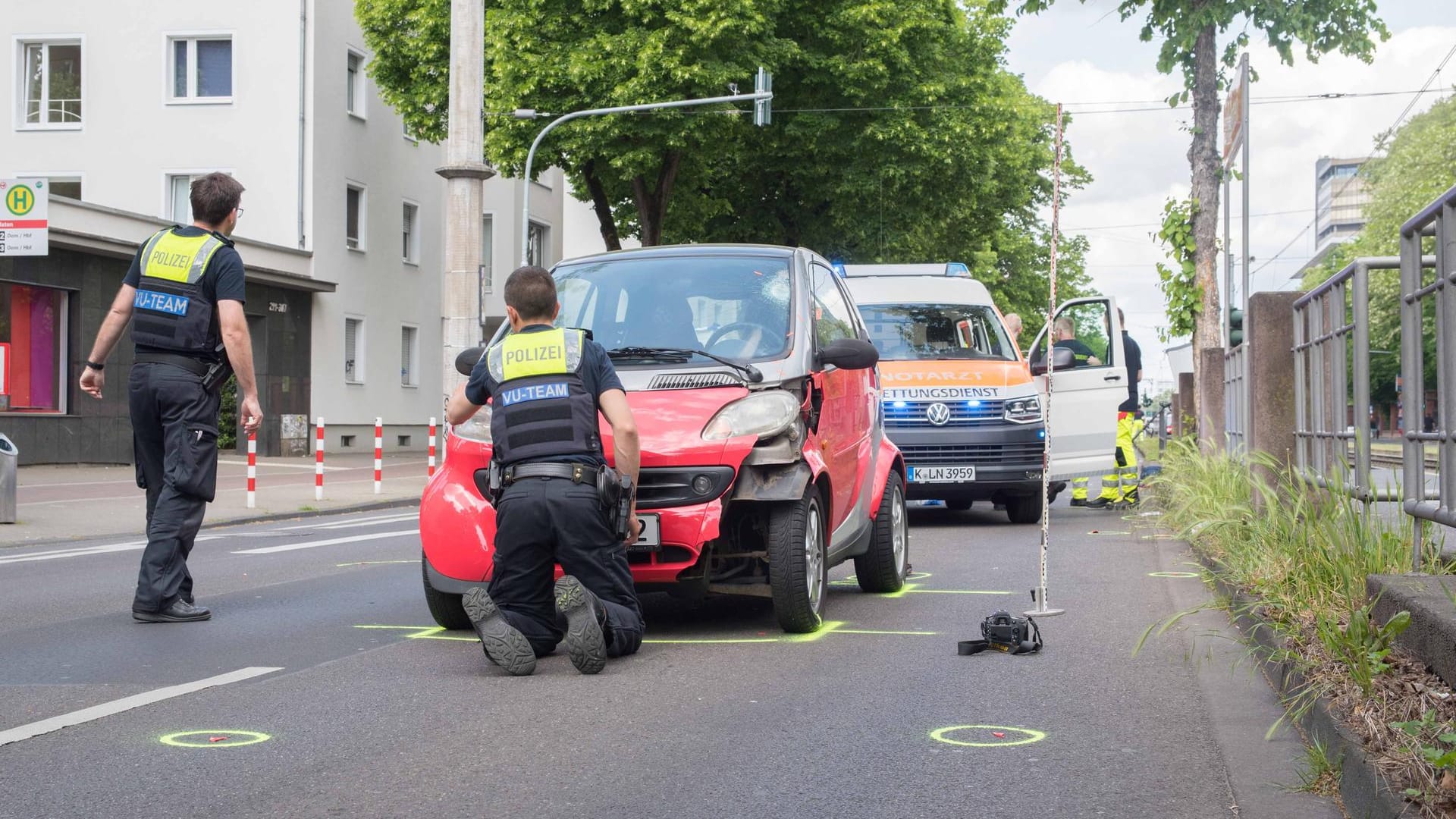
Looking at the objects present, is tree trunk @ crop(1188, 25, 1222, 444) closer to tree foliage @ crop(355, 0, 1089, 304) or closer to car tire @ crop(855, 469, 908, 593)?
car tire @ crop(855, 469, 908, 593)

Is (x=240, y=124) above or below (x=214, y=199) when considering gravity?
above

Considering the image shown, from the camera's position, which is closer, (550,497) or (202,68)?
(550,497)

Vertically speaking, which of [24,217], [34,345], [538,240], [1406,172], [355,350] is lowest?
[34,345]

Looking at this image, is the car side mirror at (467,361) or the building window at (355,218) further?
the building window at (355,218)

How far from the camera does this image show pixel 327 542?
13.4 metres

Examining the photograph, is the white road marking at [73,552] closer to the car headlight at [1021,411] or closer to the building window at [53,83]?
the car headlight at [1021,411]

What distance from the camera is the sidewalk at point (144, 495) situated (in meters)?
14.7

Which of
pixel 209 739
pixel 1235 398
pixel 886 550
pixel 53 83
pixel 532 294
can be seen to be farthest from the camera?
pixel 53 83

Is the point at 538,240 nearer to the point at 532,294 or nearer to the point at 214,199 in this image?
the point at 214,199

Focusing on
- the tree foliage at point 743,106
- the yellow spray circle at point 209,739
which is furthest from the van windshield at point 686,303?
the tree foliage at point 743,106

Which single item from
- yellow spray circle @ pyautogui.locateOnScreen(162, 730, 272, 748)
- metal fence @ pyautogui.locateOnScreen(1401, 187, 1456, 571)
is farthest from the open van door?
yellow spray circle @ pyautogui.locateOnScreen(162, 730, 272, 748)

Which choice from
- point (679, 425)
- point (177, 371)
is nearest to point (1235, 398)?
point (679, 425)

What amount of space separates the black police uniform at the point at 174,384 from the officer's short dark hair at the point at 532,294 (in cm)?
180

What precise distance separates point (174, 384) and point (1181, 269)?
14831mm
